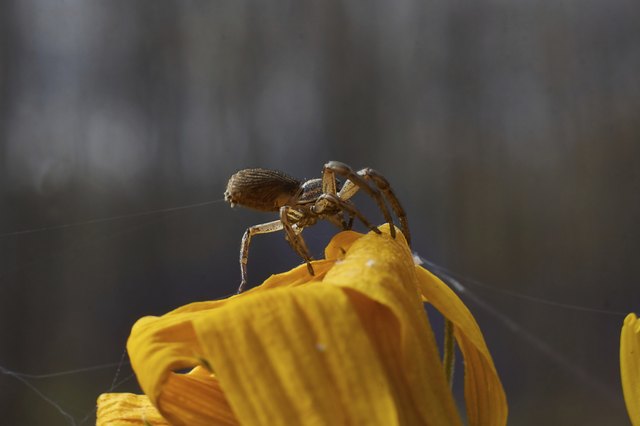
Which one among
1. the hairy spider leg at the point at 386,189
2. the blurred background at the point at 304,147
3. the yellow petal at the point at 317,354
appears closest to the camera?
the yellow petal at the point at 317,354

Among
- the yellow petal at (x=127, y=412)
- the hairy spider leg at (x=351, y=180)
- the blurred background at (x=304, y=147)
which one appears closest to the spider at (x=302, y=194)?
the hairy spider leg at (x=351, y=180)

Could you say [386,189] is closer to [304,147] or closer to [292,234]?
[292,234]

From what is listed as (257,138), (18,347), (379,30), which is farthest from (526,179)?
(18,347)

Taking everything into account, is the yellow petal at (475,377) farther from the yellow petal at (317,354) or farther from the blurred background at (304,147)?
the blurred background at (304,147)

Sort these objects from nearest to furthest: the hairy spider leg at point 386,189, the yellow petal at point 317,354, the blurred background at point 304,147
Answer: the yellow petal at point 317,354
the hairy spider leg at point 386,189
the blurred background at point 304,147

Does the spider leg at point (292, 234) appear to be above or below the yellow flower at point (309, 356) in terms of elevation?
below
